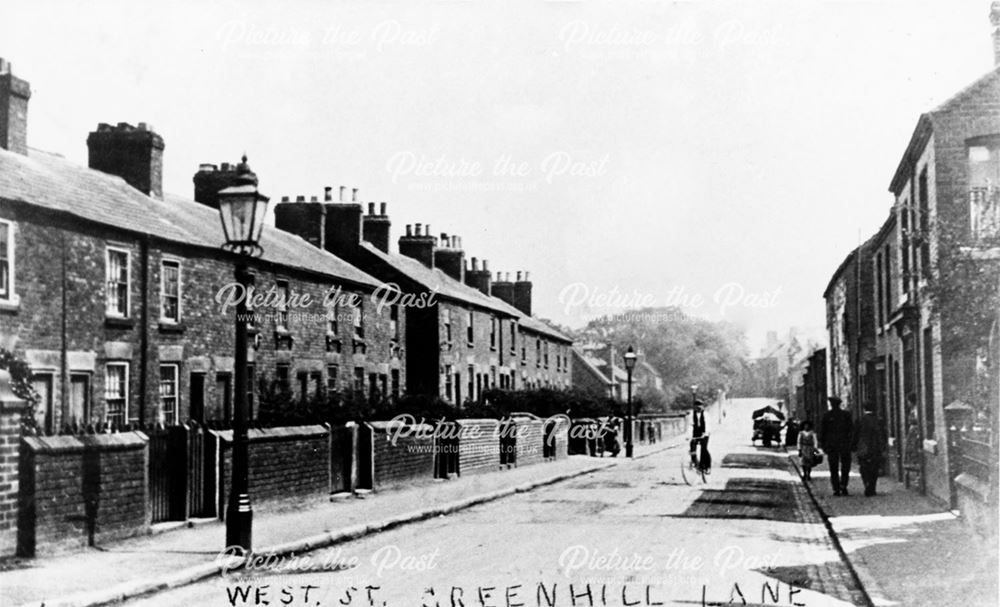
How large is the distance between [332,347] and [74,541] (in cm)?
2075

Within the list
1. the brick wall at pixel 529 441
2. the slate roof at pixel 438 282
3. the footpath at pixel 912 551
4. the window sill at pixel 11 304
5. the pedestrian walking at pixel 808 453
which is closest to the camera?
the footpath at pixel 912 551

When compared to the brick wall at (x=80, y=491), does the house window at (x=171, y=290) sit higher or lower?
higher

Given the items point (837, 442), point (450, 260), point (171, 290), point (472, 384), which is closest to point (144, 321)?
point (171, 290)

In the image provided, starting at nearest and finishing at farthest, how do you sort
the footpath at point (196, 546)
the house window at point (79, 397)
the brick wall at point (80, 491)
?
1. the footpath at point (196, 546)
2. the brick wall at point (80, 491)
3. the house window at point (79, 397)

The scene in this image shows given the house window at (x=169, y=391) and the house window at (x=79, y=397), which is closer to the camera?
the house window at (x=79, y=397)

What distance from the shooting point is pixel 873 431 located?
20484mm

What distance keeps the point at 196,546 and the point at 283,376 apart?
16840 mm

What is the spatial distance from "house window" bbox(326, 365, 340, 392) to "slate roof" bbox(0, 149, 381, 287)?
3.11 metres

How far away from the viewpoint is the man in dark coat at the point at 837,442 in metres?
20.6

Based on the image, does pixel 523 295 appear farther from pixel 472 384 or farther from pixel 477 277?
pixel 472 384

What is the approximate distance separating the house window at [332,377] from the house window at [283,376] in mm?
2707

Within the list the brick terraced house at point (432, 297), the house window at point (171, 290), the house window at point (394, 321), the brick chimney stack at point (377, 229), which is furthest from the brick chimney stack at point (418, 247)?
the house window at point (171, 290)

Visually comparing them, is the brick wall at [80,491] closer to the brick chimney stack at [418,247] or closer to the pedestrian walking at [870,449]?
the pedestrian walking at [870,449]

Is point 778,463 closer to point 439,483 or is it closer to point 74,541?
point 439,483
